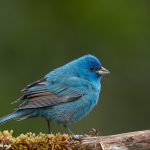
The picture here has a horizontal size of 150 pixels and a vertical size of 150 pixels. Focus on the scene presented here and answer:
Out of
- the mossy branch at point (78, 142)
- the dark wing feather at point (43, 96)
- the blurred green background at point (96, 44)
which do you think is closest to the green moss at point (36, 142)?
the mossy branch at point (78, 142)

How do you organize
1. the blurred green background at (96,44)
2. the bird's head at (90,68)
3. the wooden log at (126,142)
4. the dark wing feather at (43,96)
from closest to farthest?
1. the wooden log at (126,142)
2. the dark wing feather at (43,96)
3. the bird's head at (90,68)
4. the blurred green background at (96,44)

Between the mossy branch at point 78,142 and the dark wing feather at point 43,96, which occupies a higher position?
the dark wing feather at point 43,96


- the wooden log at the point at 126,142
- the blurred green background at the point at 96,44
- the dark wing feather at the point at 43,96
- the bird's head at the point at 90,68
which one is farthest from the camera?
the blurred green background at the point at 96,44

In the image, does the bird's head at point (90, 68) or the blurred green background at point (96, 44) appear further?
the blurred green background at point (96, 44)

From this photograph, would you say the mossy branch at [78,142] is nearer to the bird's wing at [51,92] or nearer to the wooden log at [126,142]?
the wooden log at [126,142]

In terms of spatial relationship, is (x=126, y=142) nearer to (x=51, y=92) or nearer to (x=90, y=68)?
(x=51, y=92)

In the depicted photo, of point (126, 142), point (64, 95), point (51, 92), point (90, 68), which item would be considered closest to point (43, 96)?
point (51, 92)

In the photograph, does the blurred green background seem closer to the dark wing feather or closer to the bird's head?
the bird's head
